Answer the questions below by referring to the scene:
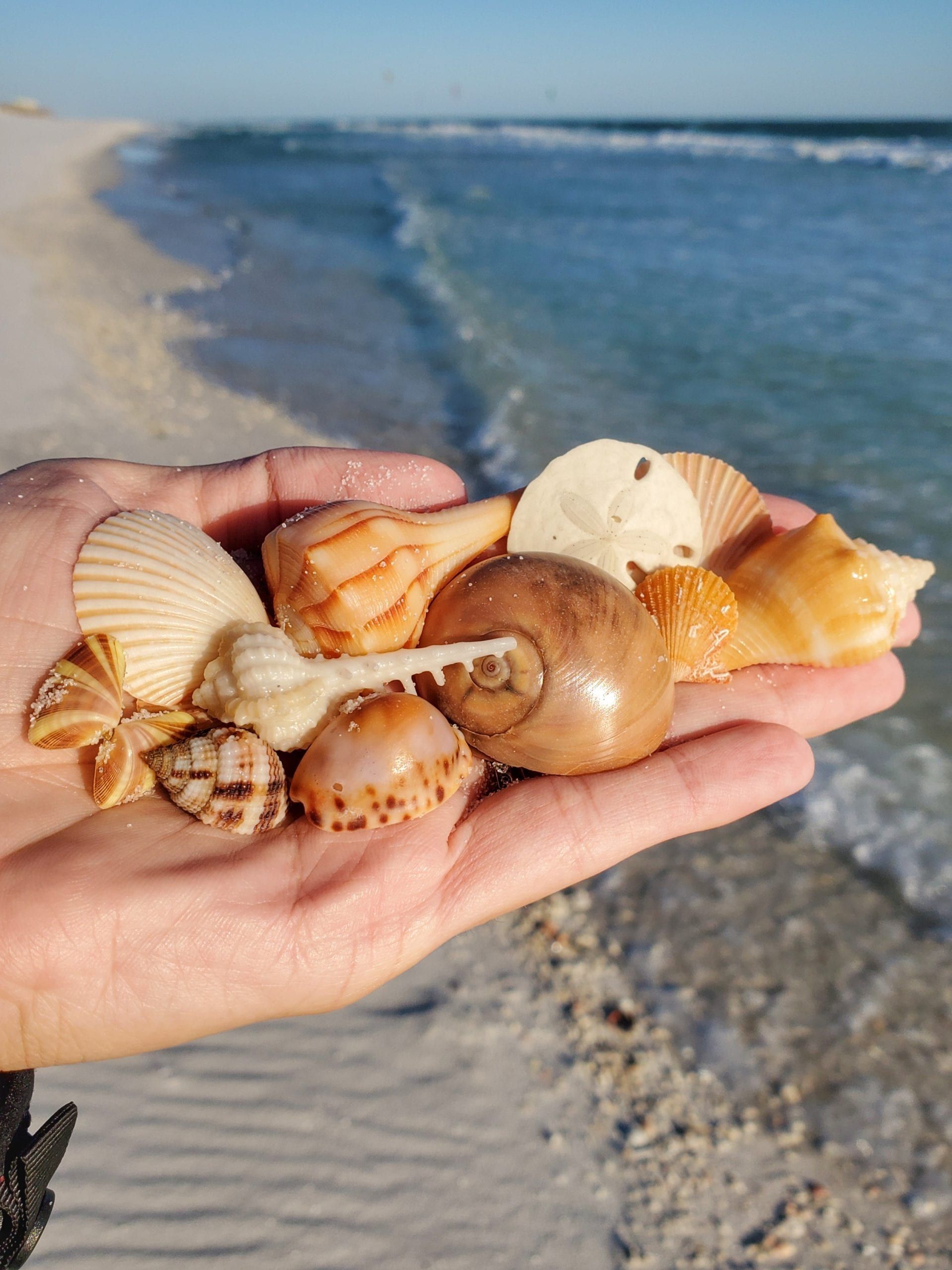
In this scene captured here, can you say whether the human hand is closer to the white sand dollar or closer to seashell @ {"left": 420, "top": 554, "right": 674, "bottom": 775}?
seashell @ {"left": 420, "top": 554, "right": 674, "bottom": 775}

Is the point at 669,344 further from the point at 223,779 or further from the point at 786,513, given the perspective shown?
the point at 223,779

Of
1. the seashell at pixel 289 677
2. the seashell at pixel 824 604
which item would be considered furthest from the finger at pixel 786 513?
the seashell at pixel 289 677

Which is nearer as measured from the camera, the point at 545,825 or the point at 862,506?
the point at 545,825

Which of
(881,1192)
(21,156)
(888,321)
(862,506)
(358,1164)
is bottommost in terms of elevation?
(881,1192)

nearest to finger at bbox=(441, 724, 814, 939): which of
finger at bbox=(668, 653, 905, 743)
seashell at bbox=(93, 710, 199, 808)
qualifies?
finger at bbox=(668, 653, 905, 743)

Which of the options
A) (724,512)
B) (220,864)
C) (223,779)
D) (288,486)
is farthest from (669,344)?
(220,864)

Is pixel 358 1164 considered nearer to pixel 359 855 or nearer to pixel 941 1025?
pixel 359 855

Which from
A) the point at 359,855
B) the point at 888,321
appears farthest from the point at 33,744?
the point at 888,321
